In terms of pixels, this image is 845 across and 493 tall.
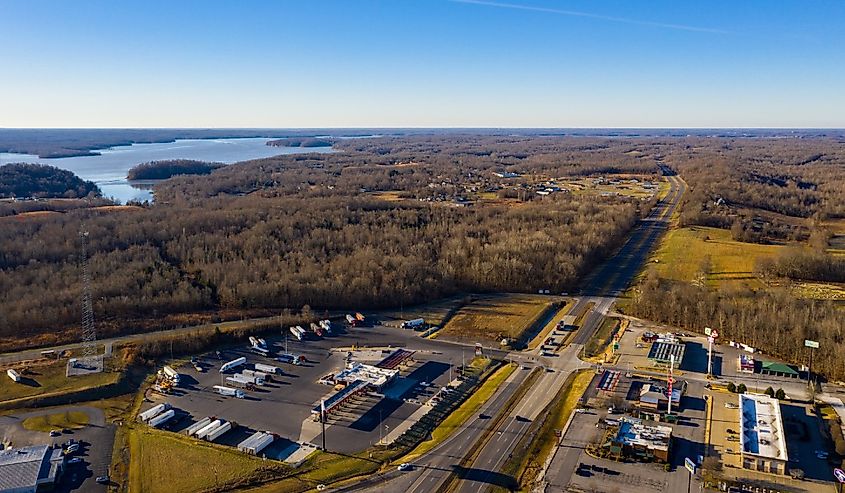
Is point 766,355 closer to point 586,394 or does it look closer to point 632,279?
point 586,394

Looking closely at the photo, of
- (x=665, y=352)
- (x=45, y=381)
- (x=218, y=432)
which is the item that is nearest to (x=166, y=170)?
(x=45, y=381)

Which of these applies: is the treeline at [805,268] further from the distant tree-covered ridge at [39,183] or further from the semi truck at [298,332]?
the distant tree-covered ridge at [39,183]

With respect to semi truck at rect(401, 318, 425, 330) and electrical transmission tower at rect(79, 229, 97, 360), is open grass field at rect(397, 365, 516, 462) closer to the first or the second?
semi truck at rect(401, 318, 425, 330)

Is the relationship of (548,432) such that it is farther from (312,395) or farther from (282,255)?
(282,255)

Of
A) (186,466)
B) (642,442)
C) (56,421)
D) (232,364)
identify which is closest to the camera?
(186,466)

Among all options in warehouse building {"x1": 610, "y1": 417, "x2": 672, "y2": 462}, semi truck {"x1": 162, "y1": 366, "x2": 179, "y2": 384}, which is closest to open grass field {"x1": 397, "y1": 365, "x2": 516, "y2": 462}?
warehouse building {"x1": 610, "y1": 417, "x2": 672, "y2": 462}

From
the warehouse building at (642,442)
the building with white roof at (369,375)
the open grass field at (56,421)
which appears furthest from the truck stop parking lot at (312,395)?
the warehouse building at (642,442)
